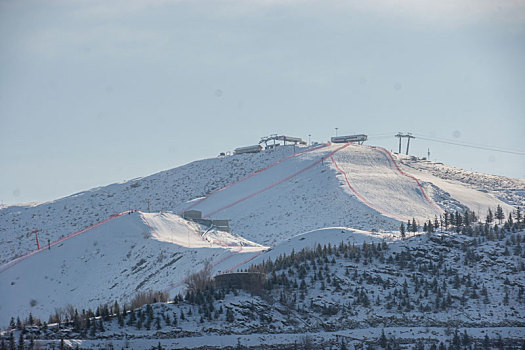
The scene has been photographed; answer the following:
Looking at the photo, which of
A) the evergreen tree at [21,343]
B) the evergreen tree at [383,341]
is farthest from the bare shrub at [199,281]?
the evergreen tree at [21,343]

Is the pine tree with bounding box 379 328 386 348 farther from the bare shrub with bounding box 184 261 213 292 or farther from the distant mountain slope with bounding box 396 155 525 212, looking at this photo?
the distant mountain slope with bounding box 396 155 525 212

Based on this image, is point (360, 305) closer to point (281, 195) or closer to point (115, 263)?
point (115, 263)

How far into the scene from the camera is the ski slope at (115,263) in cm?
7825

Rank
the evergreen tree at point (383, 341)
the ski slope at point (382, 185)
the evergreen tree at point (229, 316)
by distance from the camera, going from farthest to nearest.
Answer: the ski slope at point (382, 185) < the evergreen tree at point (229, 316) < the evergreen tree at point (383, 341)

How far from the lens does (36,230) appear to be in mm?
114250

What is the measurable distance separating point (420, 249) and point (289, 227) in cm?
3109

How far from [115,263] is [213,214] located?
85.3 ft

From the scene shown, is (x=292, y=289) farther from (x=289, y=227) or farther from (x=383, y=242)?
(x=289, y=227)

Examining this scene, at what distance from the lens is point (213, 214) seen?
11025 centimetres

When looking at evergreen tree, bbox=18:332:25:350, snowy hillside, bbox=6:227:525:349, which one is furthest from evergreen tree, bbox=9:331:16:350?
snowy hillside, bbox=6:227:525:349

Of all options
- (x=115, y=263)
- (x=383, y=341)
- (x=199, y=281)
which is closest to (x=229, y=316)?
(x=199, y=281)

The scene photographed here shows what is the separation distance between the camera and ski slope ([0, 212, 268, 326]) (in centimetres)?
7825

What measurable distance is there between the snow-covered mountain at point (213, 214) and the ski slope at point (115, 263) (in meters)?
0.14

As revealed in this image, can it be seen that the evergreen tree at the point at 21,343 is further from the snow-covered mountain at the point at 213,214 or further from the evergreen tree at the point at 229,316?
the snow-covered mountain at the point at 213,214
